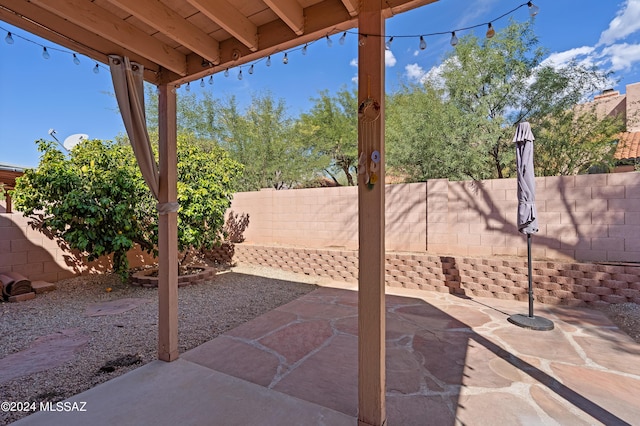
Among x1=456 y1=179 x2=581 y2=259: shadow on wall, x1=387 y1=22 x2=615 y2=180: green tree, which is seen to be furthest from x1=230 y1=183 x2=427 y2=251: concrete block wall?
x1=387 y1=22 x2=615 y2=180: green tree

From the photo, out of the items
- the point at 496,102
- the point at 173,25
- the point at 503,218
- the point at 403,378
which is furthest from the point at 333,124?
the point at 403,378

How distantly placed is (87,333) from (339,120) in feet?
31.0

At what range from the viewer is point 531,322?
137 inches

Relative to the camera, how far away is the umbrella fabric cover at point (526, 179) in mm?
3574

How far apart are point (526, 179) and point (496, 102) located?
382cm

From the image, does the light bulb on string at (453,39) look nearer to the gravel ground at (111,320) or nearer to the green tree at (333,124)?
the gravel ground at (111,320)

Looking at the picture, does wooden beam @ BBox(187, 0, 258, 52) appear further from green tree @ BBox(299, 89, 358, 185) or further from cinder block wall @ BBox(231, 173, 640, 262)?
green tree @ BBox(299, 89, 358, 185)

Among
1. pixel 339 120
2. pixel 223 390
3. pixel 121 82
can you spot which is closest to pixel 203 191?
pixel 121 82

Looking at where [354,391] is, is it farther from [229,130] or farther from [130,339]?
[229,130]

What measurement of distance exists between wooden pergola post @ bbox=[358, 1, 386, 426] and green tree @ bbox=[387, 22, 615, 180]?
18.1ft

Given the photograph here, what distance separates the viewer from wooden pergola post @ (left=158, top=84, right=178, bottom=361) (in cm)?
253

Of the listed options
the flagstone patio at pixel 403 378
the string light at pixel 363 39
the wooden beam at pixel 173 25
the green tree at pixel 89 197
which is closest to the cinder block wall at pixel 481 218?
the flagstone patio at pixel 403 378

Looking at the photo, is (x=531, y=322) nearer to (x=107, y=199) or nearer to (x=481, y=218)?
(x=481, y=218)

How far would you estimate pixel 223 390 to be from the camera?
85.5 inches
